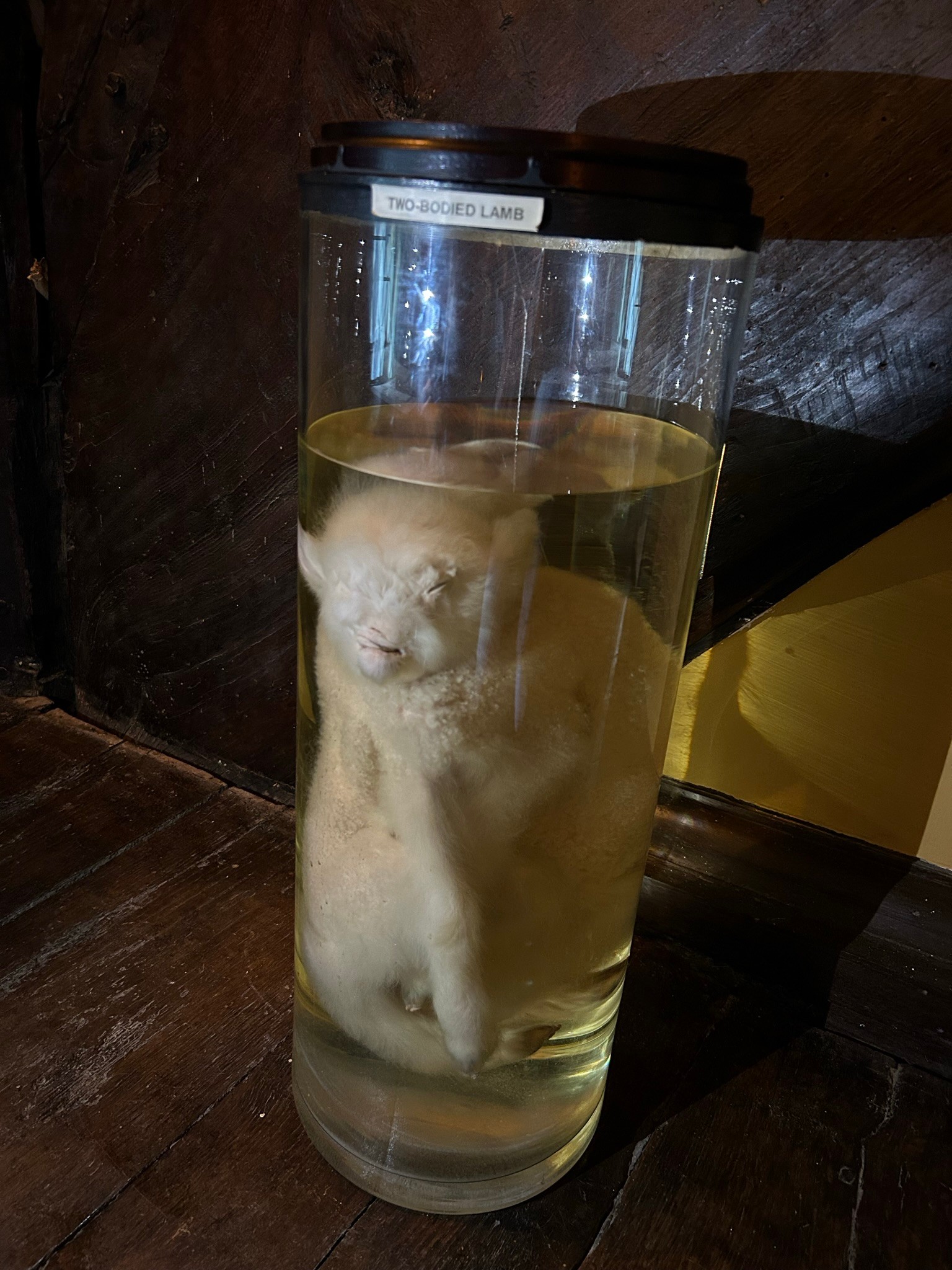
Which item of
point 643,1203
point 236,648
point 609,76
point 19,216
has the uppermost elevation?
point 609,76

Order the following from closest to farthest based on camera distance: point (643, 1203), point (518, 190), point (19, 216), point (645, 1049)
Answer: point (518, 190), point (643, 1203), point (645, 1049), point (19, 216)

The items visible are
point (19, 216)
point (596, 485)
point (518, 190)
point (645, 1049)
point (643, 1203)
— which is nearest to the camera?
point (518, 190)

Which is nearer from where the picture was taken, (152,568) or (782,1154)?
(782,1154)

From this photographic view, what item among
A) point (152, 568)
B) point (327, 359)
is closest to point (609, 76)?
point (327, 359)

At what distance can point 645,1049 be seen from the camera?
0.78 metres

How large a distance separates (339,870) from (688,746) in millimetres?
363

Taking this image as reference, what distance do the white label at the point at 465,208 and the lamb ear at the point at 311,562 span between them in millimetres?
184

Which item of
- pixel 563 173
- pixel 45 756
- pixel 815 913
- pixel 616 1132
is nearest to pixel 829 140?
pixel 563 173

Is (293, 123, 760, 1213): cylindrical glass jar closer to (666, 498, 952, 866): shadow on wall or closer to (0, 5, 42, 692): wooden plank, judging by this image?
(666, 498, 952, 866): shadow on wall

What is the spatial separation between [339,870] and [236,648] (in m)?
0.45

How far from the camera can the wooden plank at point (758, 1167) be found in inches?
25.1

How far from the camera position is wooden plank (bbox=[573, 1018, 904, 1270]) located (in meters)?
0.64

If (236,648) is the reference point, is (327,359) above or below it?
above

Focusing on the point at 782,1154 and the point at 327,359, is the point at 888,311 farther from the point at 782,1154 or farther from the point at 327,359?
the point at 782,1154
